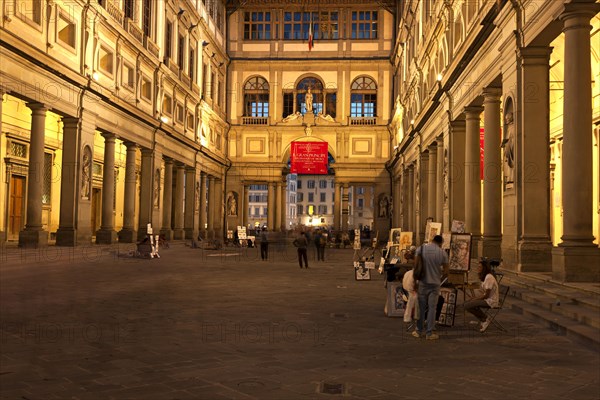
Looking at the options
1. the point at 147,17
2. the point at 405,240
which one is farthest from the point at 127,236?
the point at 405,240

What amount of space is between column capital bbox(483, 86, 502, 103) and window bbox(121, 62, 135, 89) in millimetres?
18767

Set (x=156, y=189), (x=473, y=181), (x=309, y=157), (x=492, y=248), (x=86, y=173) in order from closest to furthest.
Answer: (x=492, y=248) < (x=473, y=181) < (x=86, y=173) < (x=156, y=189) < (x=309, y=157)

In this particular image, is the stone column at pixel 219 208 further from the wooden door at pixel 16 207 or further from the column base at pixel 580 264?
the column base at pixel 580 264

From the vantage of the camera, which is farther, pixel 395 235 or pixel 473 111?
pixel 395 235

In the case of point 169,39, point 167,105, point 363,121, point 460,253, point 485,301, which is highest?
point 169,39

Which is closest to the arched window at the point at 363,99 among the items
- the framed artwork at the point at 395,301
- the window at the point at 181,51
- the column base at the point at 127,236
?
the window at the point at 181,51

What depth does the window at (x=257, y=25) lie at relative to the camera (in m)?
52.7

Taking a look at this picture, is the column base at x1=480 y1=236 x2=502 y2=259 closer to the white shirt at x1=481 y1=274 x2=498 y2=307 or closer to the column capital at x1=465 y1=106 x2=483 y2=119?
the column capital at x1=465 y1=106 x2=483 y2=119

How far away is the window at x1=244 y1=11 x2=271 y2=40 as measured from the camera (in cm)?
5272

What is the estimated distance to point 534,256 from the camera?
1416 centimetres

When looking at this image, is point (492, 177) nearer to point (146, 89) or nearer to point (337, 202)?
point (146, 89)

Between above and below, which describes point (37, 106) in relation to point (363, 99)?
below

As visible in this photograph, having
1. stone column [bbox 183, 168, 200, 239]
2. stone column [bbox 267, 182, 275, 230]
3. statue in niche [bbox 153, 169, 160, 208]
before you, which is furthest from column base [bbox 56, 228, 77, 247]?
stone column [bbox 267, 182, 275, 230]

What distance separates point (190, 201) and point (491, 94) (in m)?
28.8
